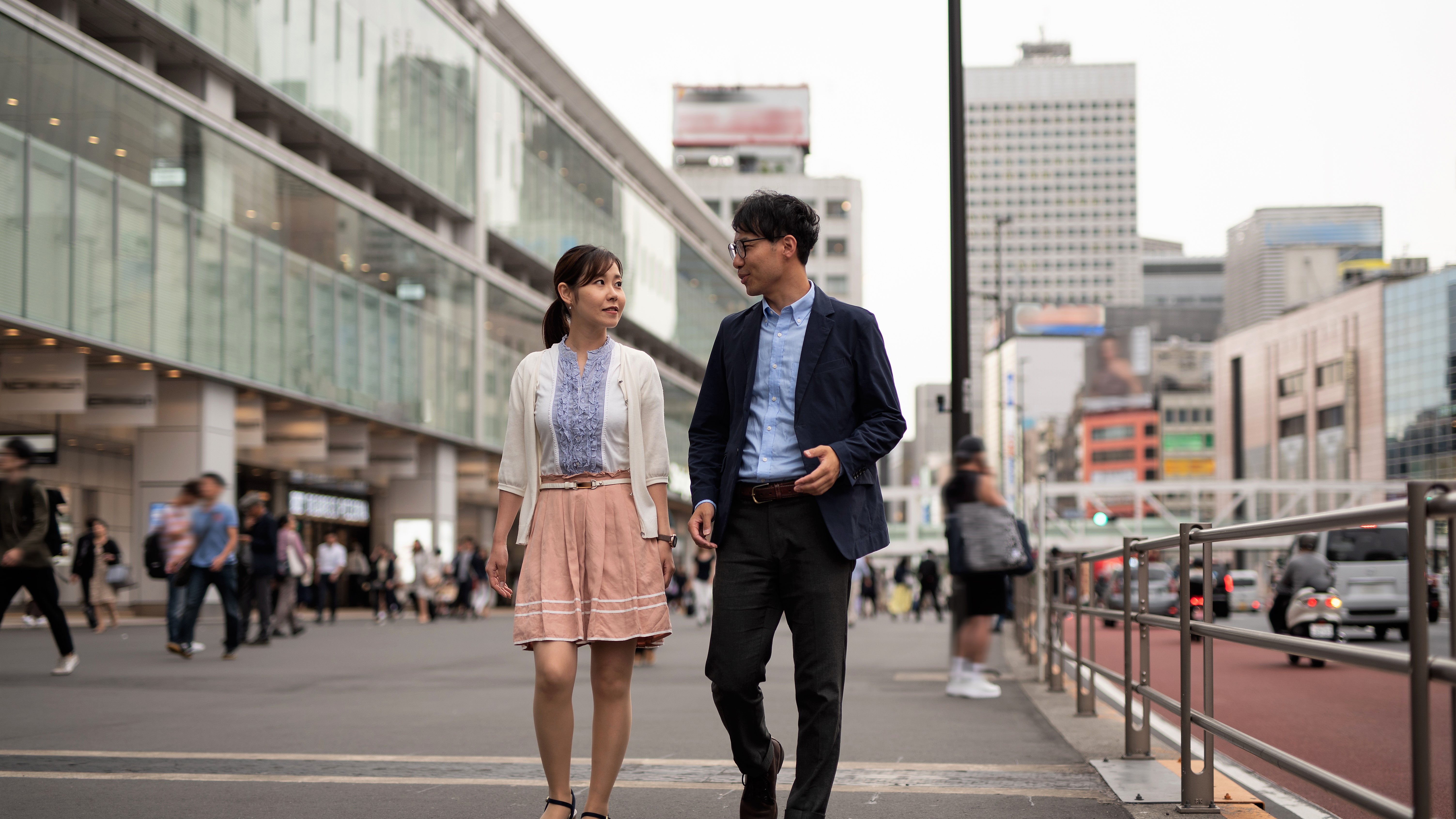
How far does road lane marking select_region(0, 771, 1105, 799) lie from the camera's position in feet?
18.5

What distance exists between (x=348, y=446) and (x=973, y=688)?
955 inches

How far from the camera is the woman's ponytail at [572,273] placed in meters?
4.65

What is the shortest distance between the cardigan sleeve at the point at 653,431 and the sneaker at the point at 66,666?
8.88 meters

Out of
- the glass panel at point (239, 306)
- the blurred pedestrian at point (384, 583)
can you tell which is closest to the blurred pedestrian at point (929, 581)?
the blurred pedestrian at point (384, 583)

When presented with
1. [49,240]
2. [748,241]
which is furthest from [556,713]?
[49,240]

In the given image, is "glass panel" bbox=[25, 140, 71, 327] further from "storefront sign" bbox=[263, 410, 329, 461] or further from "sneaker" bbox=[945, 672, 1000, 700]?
"sneaker" bbox=[945, 672, 1000, 700]

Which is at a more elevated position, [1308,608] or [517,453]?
[517,453]

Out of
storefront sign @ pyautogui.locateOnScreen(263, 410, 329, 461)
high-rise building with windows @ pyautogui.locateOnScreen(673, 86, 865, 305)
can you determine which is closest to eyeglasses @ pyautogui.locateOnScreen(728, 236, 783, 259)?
storefront sign @ pyautogui.locateOnScreen(263, 410, 329, 461)

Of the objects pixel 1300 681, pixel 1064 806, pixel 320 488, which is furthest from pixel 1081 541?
pixel 1064 806

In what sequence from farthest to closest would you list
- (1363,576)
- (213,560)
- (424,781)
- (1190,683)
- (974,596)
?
1. (1363,576)
2. (213,560)
3. (974,596)
4. (424,781)
5. (1190,683)

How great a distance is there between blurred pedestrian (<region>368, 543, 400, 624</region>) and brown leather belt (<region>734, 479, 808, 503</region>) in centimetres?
2470

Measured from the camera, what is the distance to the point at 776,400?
14.2 feet

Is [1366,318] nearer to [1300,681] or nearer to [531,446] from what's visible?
[1300,681]

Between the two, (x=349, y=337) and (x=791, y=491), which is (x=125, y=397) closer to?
(x=349, y=337)
